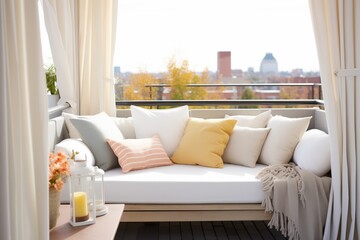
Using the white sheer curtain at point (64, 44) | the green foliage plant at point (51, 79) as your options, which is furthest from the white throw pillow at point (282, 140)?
the green foliage plant at point (51, 79)

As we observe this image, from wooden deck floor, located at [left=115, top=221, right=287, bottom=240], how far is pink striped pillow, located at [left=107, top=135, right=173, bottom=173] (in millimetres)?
485

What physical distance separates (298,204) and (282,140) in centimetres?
64

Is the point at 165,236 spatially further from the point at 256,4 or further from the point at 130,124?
the point at 256,4

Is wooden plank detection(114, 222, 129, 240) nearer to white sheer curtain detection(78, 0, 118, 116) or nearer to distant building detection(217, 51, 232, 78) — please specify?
white sheer curtain detection(78, 0, 118, 116)

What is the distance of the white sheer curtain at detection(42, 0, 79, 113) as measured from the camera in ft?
12.0

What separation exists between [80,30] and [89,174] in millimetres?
2246

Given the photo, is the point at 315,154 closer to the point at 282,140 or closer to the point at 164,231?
the point at 282,140

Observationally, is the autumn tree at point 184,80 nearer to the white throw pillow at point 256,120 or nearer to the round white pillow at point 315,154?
the white throw pillow at point 256,120

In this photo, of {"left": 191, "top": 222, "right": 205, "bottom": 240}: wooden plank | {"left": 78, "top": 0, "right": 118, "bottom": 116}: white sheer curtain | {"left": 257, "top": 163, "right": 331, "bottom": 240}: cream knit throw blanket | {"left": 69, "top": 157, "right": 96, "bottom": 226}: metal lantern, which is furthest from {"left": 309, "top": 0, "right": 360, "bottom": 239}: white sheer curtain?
{"left": 78, "top": 0, "right": 118, "bottom": 116}: white sheer curtain

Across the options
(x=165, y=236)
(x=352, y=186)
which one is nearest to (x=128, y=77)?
(x=165, y=236)

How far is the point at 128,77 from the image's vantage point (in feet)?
16.5

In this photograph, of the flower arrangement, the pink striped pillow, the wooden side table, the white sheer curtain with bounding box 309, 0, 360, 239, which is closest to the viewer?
the wooden side table

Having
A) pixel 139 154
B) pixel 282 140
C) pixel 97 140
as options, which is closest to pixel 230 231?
pixel 282 140

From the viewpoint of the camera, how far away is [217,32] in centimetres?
630
